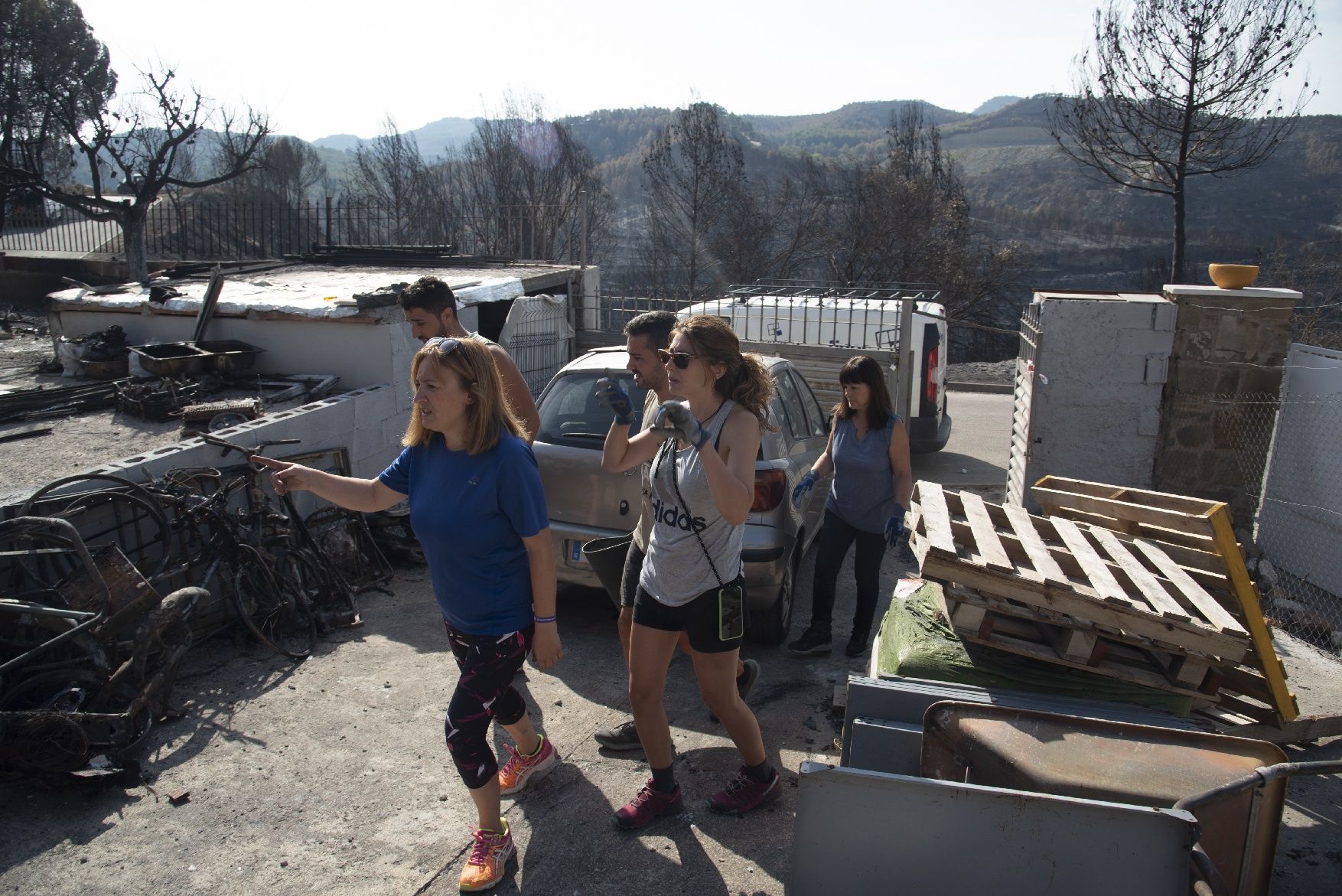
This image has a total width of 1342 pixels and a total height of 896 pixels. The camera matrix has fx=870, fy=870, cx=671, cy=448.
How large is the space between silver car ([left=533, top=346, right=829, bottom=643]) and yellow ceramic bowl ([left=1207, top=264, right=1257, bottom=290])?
377 centimetres

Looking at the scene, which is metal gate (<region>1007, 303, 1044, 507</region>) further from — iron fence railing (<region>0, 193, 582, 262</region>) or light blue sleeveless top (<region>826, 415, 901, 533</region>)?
iron fence railing (<region>0, 193, 582, 262</region>)

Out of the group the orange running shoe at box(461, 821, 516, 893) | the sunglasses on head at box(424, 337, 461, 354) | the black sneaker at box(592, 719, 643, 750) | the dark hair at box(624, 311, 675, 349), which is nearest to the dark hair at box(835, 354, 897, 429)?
the dark hair at box(624, 311, 675, 349)

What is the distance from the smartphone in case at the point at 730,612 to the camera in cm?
300

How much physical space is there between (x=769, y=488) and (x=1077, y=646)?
6.22ft

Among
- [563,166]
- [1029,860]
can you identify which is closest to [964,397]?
[1029,860]

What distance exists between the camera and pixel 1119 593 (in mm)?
3064

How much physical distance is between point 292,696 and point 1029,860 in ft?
11.5

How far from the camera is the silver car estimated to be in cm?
466

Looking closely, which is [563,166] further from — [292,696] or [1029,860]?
[1029,860]

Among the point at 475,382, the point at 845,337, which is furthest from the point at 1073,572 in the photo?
the point at 845,337

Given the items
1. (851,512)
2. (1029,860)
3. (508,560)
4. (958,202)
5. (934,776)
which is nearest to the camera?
(1029,860)

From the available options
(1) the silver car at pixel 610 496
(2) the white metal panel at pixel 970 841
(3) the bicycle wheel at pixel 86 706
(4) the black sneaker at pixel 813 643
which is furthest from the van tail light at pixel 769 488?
(3) the bicycle wheel at pixel 86 706

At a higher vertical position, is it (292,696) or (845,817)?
(845,817)

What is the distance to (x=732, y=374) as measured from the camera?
10.0ft
